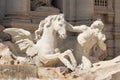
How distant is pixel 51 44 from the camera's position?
55.0 feet

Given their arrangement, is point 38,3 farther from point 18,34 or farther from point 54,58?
point 54,58

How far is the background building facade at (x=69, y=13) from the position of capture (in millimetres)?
20344

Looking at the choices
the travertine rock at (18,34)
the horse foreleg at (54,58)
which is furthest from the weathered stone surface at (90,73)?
the travertine rock at (18,34)

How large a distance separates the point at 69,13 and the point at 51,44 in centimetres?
603

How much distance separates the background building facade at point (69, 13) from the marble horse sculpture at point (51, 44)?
10.6ft

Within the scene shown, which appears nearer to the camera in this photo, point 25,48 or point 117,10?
point 25,48

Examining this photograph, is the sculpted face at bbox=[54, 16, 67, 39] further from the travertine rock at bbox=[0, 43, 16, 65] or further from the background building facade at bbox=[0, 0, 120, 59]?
the background building facade at bbox=[0, 0, 120, 59]

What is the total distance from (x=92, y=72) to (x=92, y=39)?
2.84m

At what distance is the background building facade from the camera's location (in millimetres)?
20344

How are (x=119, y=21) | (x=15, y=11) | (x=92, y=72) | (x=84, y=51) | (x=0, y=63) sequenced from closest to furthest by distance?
(x=92, y=72) → (x=0, y=63) → (x=84, y=51) → (x=15, y=11) → (x=119, y=21)

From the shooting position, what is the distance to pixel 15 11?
20438 millimetres

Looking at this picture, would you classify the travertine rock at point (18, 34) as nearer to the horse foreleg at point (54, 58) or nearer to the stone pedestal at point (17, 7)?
the horse foreleg at point (54, 58)

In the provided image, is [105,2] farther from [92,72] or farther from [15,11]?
[92,72]

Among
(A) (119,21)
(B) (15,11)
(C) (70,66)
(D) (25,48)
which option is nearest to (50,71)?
(C) (70,66)
